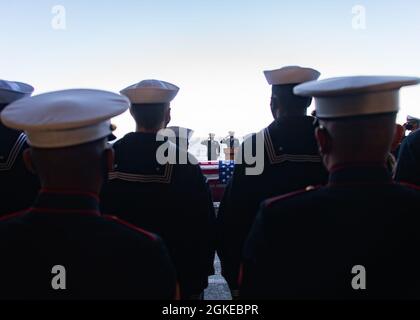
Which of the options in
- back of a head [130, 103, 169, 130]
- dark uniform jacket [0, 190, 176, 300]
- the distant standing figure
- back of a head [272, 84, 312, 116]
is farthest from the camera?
the distant standing figure

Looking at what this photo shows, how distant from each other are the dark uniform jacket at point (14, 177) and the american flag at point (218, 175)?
5.54 m

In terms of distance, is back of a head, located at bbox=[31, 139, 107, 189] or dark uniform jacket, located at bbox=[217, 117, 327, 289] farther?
dark uniform jacket, located at bbox=[217, 117, 327, 289]

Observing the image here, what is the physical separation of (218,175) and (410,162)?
5.47 metres

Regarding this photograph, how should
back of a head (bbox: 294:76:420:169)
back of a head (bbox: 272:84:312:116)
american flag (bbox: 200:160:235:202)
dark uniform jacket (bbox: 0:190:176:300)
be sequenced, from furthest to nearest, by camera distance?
1. american flag (bbox: 200:160:235:202)
2. back of a head (bbox: 272:84:312:116)
3. back of a head (bbox: 294:76:420:169)
4. dark uniform jacket (bbox: 0:190:176:300)

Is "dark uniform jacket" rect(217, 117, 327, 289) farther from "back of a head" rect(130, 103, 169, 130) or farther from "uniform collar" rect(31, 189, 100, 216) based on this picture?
"uniform collar" rect(31, 189, 100, 216)

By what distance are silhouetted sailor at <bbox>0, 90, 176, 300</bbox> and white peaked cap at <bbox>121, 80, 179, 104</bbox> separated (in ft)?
5.36

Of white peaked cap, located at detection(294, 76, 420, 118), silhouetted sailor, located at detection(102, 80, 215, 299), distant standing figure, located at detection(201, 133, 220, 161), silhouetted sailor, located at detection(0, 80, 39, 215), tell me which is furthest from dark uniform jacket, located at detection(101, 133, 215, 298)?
distant standing figure, located at detection(201, 133, 220, 161)

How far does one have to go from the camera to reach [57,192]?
1.49 meters

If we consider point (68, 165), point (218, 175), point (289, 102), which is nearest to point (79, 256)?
point (68, 165)

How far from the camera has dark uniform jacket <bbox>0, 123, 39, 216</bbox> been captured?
2.94 meters

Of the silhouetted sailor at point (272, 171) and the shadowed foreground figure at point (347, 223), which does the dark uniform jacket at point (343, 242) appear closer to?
the shadowed foreground figure at point (347, 223)

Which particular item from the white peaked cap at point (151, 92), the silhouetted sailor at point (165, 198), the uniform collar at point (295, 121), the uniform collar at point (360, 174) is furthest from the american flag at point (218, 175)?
the uniform collar at point (360, 174)

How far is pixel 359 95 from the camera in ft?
5.05
